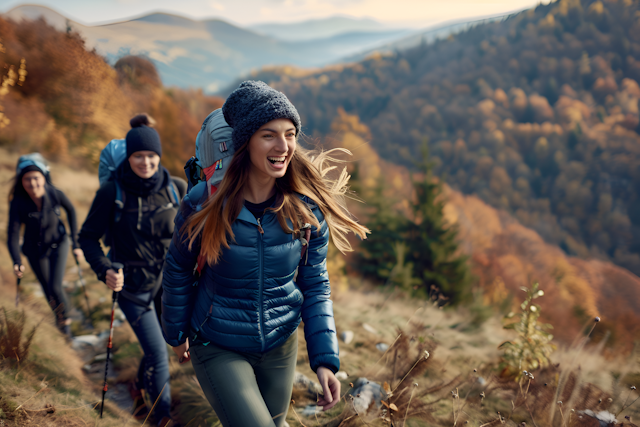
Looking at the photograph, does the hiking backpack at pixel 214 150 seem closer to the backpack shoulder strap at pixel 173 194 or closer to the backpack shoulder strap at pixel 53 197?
the backpack shoulder strap at pixel 173 194

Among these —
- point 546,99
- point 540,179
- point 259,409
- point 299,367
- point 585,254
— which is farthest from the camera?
point 546,99

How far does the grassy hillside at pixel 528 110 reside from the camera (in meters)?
50.9

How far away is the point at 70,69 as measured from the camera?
17.2m

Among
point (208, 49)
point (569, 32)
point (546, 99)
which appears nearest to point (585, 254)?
point (546, 99)

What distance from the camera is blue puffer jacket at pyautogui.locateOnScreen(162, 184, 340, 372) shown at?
1607 millimetres

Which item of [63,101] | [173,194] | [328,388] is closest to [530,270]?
[173,194]

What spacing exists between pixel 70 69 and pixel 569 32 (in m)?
96.2

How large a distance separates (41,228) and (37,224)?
0.18 feet

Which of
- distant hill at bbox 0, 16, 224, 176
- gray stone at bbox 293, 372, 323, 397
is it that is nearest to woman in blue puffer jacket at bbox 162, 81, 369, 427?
gray stone at bbox 293, 372, 323, 397

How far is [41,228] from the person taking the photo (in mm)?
3879

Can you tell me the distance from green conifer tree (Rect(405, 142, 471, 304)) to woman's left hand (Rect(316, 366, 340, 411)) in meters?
10.6

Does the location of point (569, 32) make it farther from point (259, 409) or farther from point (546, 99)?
point (259, 409)

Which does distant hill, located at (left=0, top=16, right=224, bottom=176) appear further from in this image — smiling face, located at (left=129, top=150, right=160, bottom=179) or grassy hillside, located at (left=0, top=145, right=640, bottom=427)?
smiling face, located at (left=129, top=150, right=160, bottom=179)

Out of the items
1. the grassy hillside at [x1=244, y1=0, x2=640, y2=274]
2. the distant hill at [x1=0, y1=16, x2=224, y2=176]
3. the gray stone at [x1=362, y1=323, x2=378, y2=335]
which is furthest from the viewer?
the grassy hillside at [x1=244, y1=0, x2=640, y2=274]
